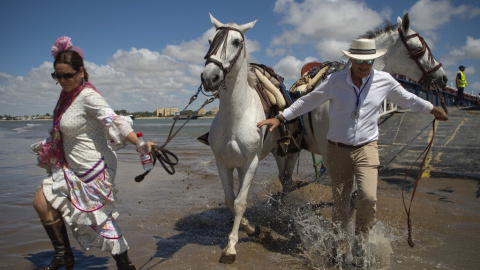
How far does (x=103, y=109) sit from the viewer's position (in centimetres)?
304

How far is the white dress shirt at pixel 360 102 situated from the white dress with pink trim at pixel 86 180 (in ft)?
6.54

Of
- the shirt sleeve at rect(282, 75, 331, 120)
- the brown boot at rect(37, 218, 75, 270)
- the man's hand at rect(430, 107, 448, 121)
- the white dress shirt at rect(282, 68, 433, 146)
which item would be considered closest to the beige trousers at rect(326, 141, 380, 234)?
the white dress shirt at rect(282, 68, 433, 146)

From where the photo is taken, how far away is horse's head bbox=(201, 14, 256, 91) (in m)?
3.42

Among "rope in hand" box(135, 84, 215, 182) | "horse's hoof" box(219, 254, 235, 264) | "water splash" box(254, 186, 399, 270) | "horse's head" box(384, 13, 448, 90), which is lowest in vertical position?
"horse's hoof" box(219, 254, 235, 264)

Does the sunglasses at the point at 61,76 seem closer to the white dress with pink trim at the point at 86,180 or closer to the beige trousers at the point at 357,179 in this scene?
the white dress with pink trim at the point at 86,180

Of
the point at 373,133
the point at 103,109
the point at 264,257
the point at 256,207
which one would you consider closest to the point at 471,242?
the point at 373,133

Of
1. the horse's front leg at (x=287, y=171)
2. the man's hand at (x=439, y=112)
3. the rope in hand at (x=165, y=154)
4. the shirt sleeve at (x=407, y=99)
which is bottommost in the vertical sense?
the horse's front leg at (x=287, y=171)

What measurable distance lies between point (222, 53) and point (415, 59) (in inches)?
113

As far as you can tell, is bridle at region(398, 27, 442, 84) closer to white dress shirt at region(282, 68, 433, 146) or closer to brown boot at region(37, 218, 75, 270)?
white dress shirt at region(282, 68, 433, 146)

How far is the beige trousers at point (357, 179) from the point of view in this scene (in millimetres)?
3549

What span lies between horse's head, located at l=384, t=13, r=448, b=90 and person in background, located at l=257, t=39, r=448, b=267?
1376 mm

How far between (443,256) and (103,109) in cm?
382

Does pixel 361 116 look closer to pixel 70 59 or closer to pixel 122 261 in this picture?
pixel 122 261

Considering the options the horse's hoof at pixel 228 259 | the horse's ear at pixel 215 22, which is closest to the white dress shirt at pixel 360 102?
the horse's ear at pixel 215 22
